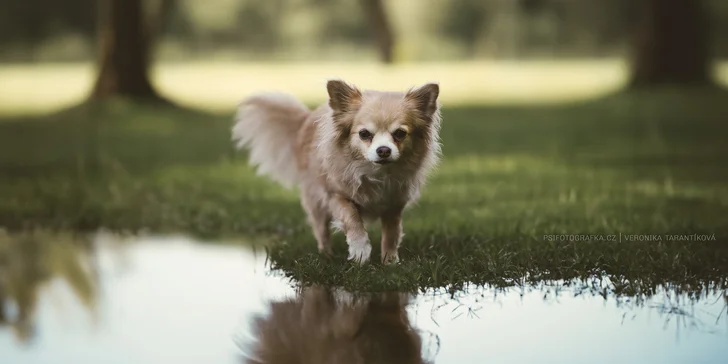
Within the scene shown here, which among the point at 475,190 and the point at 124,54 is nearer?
the point at 475,190

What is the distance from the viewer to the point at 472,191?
26.2ft

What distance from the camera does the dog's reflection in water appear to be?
12.5 feet

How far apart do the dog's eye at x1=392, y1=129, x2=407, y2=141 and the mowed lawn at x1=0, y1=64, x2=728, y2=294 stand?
70 centimetres

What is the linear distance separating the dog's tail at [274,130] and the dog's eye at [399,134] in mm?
1157

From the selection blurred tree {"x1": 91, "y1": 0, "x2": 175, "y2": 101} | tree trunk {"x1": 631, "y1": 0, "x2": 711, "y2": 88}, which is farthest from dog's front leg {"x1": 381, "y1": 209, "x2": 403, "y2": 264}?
tree trunk {"x1": 631, "y1": 0, "x2": 711, "y2": 88}

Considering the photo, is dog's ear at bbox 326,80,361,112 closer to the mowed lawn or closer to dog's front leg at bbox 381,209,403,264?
dog's front leg at bbox 381,209,403,264

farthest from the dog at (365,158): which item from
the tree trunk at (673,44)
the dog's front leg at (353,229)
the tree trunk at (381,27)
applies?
the tree trunk at (381,27)

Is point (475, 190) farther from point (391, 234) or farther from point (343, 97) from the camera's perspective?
point (343, 97)

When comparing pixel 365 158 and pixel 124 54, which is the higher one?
pixel 365 158

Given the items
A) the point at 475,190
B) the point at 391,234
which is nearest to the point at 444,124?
the point at 475,190

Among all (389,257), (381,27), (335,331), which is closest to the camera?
(335,331)

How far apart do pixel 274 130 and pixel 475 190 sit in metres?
2.70

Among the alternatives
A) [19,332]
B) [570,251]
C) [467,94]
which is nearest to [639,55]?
[467,94]

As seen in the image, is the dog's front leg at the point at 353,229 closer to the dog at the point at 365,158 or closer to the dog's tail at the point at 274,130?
the dog at the point at 365,158
